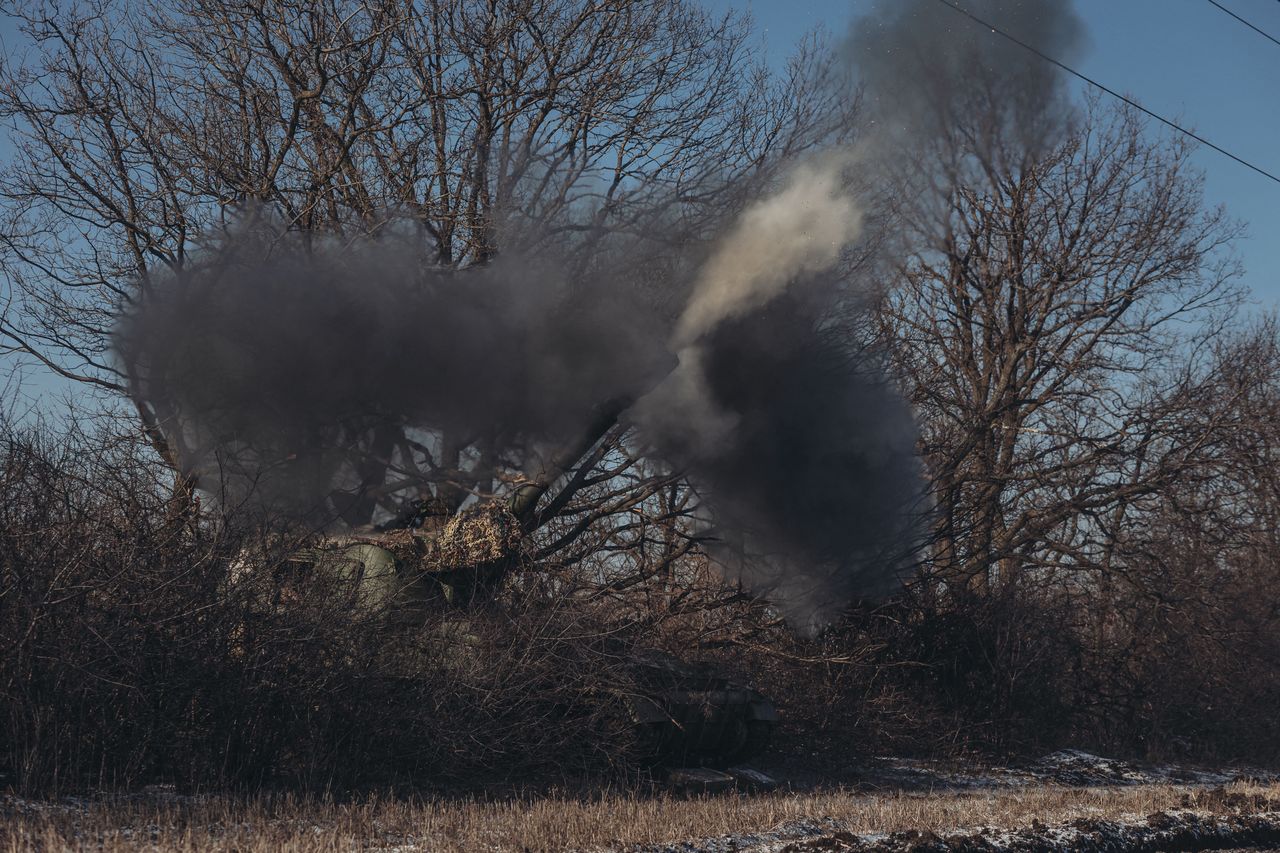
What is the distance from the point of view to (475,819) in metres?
8.47

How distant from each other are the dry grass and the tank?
87 centimetres

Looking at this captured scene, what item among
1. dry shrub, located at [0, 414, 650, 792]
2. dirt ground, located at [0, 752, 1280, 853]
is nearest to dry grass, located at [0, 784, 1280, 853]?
dirt ground, located at [0, 752, 1280, 853]

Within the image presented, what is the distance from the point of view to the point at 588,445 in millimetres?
11766

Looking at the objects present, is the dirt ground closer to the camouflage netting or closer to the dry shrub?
the dry shrub

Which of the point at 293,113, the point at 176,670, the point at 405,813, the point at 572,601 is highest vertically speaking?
the point at 293,113

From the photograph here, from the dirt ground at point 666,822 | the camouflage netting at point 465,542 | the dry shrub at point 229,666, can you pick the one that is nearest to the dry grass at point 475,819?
the dirt ground at point 666,822

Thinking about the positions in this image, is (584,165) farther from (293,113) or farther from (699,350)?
(699,350)

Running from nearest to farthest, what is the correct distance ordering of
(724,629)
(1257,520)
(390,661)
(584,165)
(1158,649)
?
(390,661) → (724,629) → (584,165) → (1158,649) → (1257,520)

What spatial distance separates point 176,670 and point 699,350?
5480 mm

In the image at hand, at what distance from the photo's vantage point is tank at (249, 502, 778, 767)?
10.9 meters

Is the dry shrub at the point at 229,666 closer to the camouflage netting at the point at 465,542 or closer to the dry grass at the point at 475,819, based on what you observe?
the camouflage netting at the point at 465,542

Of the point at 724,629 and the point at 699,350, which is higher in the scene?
the point at 699,350

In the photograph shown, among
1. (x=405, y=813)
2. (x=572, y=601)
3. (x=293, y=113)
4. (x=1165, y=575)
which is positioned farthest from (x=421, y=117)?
(x=1165, y=575)

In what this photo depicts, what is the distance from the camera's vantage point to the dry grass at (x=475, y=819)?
7.02 m
